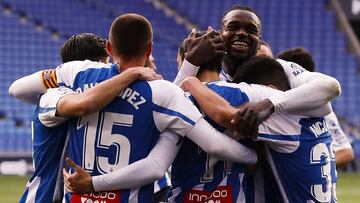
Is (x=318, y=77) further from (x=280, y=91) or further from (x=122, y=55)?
(x=122, y=55)

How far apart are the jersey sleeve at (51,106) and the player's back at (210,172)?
1.97 feet

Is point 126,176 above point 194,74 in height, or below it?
below

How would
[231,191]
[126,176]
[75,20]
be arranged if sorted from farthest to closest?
[75,20] → [231,191] → [126,176]

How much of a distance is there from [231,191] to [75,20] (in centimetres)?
1559

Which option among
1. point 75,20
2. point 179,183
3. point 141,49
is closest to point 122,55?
point 141,49

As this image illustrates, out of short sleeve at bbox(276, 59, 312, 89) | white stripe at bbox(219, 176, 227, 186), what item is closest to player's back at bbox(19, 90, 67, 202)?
white stripe at bbox(219, 176, 227, 186)

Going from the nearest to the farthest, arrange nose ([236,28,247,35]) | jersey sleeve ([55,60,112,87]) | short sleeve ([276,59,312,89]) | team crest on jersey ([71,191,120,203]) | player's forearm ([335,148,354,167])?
team crest on jersey ([71,191,120,203]) < jersey sleeve ([55,60,112,87]) < short sleeve ([276,59,312,89]) < nose ([236,28,247,35]) < player's forearm ([335,148,354,167])

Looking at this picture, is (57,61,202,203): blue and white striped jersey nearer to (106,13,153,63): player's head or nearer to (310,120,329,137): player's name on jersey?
(106,13,153,63): player's head

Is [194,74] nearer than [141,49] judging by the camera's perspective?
No

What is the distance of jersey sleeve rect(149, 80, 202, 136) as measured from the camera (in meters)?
3.85

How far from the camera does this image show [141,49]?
392 centimetres

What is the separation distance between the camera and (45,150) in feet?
13.9

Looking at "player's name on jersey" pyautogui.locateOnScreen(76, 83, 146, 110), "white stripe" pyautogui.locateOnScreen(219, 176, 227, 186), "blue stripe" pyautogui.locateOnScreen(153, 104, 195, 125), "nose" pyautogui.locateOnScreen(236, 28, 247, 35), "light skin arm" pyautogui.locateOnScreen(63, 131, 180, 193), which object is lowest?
"white stripe" pyautogui.locateOnScreen(219, 176, 227, 186)

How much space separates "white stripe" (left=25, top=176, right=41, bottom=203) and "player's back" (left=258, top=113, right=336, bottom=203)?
3.82ft
